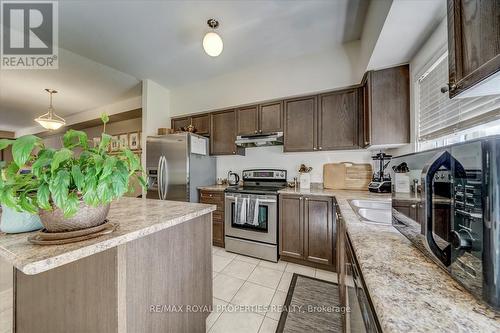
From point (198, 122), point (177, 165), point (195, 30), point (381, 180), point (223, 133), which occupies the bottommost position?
point (381, 180)

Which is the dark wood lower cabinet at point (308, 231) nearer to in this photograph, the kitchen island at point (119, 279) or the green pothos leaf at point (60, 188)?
the kitchen island at point (119, 279)

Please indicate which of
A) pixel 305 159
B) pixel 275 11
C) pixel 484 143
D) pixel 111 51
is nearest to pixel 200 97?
pixel 111 51

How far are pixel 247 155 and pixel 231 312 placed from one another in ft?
7.30

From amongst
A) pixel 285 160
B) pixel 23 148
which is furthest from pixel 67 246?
pixel 285 160

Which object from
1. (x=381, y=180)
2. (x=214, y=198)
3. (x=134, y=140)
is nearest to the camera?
(x=381, y=180)

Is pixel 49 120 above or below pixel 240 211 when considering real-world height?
above

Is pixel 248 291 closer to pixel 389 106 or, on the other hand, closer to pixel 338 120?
pixel 338 120

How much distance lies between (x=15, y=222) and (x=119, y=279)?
51 cm

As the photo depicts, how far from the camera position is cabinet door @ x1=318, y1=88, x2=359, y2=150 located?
2379 millimetres

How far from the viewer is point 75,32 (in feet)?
7.14

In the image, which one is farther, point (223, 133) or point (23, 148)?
point (223, 133)

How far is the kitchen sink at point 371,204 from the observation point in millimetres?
1620

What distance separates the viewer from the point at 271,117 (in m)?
2.82

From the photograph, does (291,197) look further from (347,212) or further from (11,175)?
(11,175)
